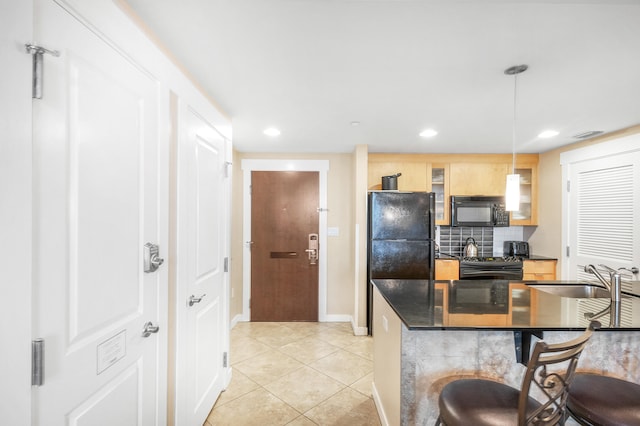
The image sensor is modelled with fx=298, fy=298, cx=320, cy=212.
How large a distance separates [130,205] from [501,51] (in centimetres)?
194

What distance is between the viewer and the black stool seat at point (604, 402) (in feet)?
3.79

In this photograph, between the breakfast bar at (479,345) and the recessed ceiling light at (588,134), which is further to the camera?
the recessed ceiling light at (588,134)

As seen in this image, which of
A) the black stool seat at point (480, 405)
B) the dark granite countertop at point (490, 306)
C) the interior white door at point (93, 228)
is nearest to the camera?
the interior white door at point (93, 228)

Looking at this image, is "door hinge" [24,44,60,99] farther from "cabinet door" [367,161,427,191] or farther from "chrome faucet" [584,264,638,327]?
"cabinet door" [367,161,427,191]

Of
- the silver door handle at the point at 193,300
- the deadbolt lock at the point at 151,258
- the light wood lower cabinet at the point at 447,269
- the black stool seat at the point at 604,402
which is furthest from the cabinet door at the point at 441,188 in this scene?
the deadbolt lock at the point at 151,258

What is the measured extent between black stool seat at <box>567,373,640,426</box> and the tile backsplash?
2937mm

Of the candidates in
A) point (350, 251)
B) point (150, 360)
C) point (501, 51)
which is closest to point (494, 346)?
point (501, 51)

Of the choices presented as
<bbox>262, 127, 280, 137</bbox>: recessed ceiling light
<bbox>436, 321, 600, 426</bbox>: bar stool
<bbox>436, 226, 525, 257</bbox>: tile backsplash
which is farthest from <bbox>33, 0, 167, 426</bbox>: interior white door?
<bbox>436, 226, 525, 257</bbox>: tile backsplash

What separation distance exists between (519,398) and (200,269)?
68.3 inches

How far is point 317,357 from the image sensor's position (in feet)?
9.85

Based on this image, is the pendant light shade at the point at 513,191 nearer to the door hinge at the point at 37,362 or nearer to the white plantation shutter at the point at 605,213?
the white plantation shutter at the point at 605,213

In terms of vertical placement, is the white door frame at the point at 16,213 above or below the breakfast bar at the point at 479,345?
above

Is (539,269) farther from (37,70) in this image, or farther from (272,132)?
(37,70)

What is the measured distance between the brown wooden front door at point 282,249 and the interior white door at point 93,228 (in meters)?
2.62
